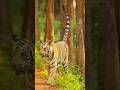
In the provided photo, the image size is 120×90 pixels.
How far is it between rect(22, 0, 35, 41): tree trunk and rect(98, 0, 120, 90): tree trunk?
0.38 meters

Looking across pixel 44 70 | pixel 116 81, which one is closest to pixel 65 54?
pixel 44 70

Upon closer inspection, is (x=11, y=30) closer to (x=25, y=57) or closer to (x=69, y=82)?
(x=25, y=57)

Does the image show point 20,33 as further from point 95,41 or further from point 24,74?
point 95,41

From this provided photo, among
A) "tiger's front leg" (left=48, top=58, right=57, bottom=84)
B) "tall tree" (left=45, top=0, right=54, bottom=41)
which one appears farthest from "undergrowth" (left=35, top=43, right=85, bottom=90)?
"tall tree" (left=45, top=0, right=54, bottom=41)

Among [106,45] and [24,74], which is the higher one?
[106,45]

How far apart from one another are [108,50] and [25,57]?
44 cm

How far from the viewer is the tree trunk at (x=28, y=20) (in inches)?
71.9

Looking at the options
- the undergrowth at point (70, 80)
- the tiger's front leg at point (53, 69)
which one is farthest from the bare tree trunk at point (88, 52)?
the tiger's front leg at point (53, 69)

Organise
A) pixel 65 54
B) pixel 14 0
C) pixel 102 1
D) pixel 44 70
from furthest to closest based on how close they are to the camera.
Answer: pixel 44 70 < pixel 65 54 < pixel 102 1 < pixel 14 0

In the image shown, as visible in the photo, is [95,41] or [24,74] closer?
[24,74]

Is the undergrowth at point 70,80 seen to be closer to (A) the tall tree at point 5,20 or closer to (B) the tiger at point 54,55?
(B) the tiger at point 54,55

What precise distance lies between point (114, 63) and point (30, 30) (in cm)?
51

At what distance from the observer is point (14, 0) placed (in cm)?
180

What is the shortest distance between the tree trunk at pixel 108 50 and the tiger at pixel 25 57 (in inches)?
14.5
